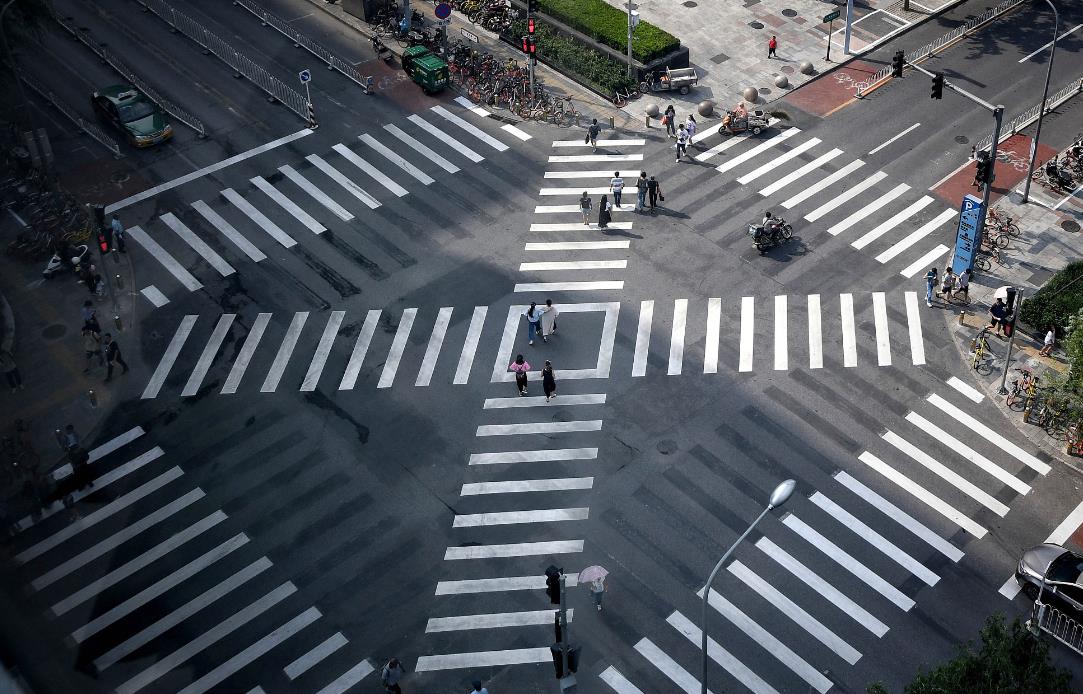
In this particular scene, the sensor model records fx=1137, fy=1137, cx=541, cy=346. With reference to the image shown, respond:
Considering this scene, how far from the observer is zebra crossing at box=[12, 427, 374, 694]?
1254 inches

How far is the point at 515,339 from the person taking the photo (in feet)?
139

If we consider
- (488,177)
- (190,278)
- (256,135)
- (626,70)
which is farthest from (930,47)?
(190,278)

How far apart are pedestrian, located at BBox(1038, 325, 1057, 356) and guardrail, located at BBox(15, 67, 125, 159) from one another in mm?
40401

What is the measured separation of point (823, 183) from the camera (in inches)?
1935

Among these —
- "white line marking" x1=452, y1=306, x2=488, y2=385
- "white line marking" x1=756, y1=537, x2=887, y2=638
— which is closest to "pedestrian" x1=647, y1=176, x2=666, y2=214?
"white line marking" x1=452, y1=306, x2=488, y2=385

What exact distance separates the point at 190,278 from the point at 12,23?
14.1 metres

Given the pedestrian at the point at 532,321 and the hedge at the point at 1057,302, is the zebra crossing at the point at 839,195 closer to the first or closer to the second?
the hedge at the point at 1057,302

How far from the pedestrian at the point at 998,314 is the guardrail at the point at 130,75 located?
3564 cm

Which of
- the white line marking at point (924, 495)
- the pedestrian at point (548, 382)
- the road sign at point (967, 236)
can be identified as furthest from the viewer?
the road sign at point (967, 236)

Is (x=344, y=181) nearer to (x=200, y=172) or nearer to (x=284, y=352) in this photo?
(x=200, y=172)

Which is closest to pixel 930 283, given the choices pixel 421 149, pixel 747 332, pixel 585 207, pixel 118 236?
pixel 747 332

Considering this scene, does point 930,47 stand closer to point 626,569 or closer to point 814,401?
point 814,401

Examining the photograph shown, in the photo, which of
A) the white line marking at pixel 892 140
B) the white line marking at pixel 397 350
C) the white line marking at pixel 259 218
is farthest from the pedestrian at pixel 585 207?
the white line marking at pixel 892 140

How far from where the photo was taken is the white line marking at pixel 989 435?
3716 centimetres
